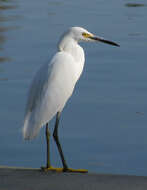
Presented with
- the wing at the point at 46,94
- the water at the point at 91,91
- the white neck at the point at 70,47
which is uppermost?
the white neck at the point at 70,47

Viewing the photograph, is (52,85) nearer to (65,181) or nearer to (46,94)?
(46,94)

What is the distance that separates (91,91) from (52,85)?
311 centimetres

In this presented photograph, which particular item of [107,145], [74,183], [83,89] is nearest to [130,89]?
[83,89]

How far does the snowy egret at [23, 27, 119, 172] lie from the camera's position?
512 cm

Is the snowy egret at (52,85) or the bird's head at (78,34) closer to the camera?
the snowy egret at (52,85)

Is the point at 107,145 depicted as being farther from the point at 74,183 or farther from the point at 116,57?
the point at 116,57

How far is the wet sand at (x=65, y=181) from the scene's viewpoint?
4.56m

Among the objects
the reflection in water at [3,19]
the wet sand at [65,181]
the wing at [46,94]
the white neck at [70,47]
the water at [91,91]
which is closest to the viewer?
the wet sand at [65,181]

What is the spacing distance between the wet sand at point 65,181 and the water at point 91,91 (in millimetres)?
1043

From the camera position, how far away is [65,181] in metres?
4.70

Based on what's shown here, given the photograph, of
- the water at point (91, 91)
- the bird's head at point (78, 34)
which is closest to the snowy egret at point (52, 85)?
the bird's head at point (78, 34)

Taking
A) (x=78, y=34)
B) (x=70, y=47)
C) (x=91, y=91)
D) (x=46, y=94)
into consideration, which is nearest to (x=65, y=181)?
(x=46, y=94)

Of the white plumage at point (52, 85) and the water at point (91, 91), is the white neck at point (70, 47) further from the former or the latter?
the water at point (91, 91)

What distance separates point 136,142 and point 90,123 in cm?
66
